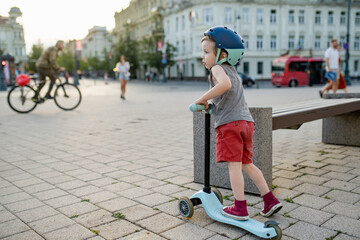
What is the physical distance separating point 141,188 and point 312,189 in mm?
1672

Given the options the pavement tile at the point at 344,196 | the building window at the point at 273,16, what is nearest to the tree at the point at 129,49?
the building window at the point at 273,16

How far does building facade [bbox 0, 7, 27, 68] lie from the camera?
292 feet

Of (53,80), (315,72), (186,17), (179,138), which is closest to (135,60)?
(186,17)

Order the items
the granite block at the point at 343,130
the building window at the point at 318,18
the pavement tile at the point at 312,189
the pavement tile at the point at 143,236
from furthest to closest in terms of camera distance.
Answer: the building window at the point at 318,18 < the granite block at the point at 343,130 < the pavement tile at the point at 312,189 < the pavement tile at the point at 143,236

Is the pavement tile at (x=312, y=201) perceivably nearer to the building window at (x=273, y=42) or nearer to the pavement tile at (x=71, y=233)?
the pavement tile at (x=71, y=233)

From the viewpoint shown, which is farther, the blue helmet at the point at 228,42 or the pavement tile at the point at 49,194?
the pavement tile at the point at 49,194

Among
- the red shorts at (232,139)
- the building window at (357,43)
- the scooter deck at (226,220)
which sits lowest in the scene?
the scooter deck at (226,220)

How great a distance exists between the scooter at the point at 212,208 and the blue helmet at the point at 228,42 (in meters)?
0.40

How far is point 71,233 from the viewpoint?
2.63 meters

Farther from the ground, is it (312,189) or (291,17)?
(291,17)

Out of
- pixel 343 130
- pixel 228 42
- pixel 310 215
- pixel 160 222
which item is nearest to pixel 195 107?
pixel 228 42

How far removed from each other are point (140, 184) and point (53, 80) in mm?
7782

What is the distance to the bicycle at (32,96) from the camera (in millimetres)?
10320

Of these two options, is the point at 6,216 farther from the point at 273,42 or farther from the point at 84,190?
the point at 273,42
